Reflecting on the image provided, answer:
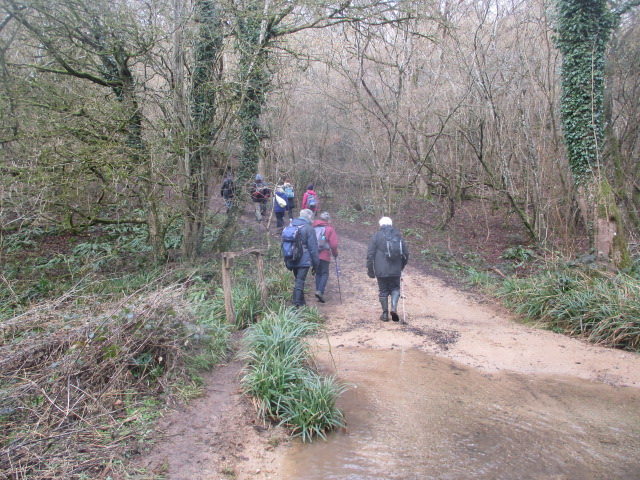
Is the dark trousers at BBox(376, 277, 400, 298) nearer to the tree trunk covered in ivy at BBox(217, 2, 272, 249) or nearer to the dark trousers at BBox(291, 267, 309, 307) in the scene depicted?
the dark trousers at BBox(291, 267, 309, 307)

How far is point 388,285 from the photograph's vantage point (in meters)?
7.96

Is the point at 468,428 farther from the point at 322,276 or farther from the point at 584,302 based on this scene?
the point at 322,276

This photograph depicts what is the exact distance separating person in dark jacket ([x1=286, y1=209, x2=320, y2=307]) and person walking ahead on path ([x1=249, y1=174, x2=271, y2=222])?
245cm

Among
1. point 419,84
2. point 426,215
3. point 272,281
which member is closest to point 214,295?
point 272,281

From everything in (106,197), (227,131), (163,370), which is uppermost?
(227,131)

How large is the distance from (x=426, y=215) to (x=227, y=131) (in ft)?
31.9

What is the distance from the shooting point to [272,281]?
905 cm

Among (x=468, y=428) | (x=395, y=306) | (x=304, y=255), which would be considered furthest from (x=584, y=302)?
(x=304, y=255)

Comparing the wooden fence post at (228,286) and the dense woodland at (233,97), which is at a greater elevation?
the dense woodland at (233,97)

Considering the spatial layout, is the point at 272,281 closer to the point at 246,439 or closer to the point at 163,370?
the point at 163,370

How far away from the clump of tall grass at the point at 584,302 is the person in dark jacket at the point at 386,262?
7.82ft

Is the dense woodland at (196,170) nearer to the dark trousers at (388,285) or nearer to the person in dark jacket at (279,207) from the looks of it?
the person in dark jacket at (279,207)

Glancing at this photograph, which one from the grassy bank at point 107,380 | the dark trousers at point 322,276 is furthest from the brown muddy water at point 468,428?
the dark trousers at point 322,276

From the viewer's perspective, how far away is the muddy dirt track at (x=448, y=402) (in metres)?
4.08
